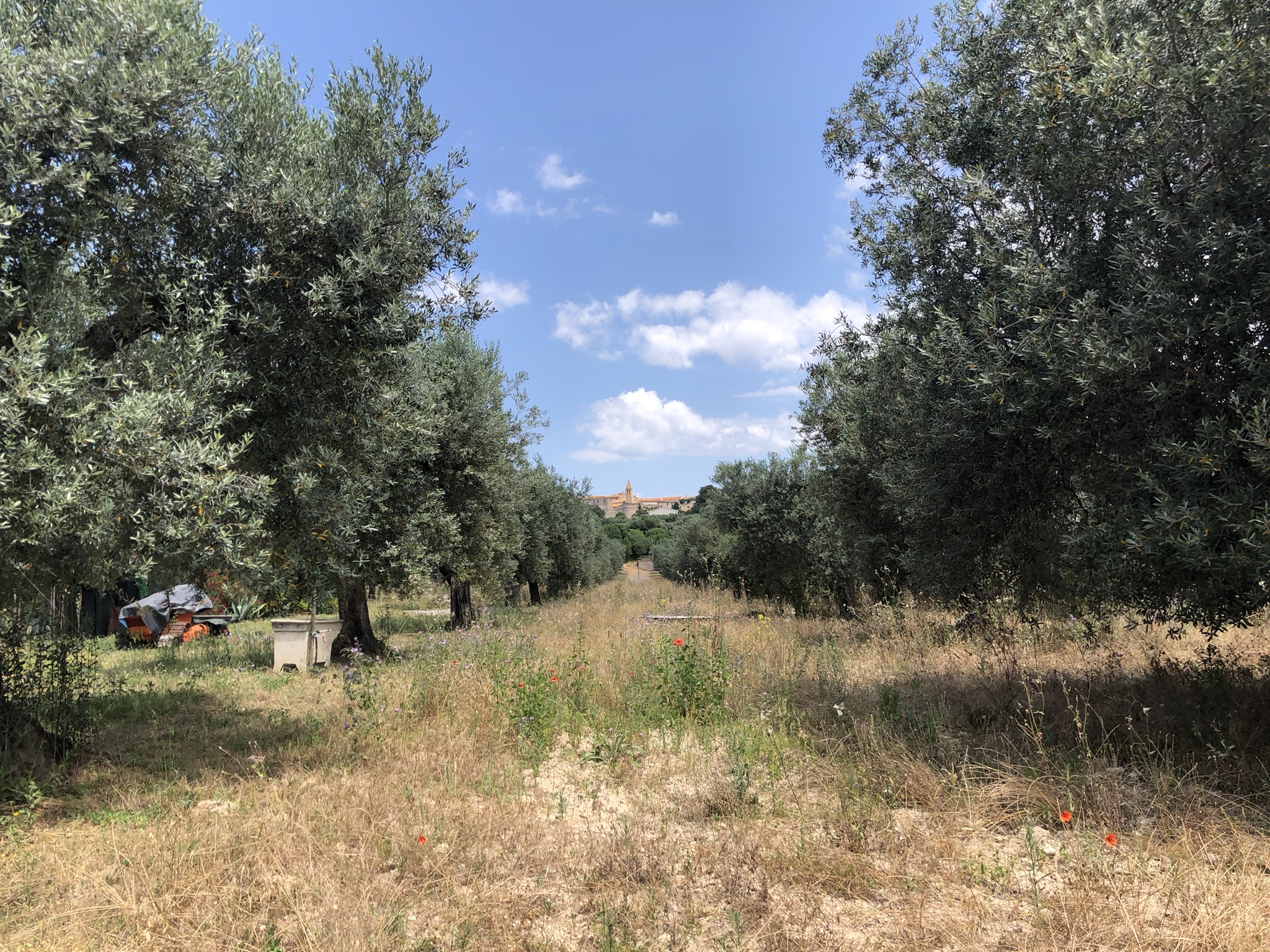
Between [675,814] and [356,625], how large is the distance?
11.6 metres

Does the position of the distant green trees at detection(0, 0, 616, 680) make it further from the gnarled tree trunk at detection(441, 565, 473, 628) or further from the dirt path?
the dirt path

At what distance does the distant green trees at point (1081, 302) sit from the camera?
4.90 m

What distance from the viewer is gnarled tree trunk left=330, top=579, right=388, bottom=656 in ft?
48.1

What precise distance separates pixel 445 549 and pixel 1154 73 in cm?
1347

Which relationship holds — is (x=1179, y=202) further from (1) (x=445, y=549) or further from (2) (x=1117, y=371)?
(1) (x=445, y=549)

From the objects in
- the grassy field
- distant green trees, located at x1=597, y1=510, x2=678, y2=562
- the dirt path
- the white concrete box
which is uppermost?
distant green trees, located at x1=597, y1=510, x2=678, y2=562

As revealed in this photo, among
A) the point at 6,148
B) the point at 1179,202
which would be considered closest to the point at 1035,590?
the point at 1179,202

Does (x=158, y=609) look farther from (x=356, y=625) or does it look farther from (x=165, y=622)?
(x=356, y=625)

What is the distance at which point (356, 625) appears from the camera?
14789 millimetres

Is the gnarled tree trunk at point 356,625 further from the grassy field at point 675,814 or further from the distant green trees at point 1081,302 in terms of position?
the distant green trees at point 1081,302

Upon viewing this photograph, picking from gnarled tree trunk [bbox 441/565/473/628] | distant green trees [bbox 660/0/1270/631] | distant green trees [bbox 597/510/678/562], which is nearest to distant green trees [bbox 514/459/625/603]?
gnarled tree trunk [bbox 441/565/473/628]

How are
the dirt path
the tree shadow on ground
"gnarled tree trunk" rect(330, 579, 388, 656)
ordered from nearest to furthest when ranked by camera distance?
the tree shadow on ground → "gnarled tree trunk" rect(330, 579, 388, 656) → the dirt path

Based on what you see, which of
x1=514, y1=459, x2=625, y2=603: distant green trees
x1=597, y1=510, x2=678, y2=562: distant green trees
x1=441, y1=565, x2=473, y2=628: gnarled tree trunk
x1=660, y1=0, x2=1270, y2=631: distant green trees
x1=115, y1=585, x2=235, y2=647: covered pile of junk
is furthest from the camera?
x1=597, y1=510, x2=678, y2=562: distant green trees

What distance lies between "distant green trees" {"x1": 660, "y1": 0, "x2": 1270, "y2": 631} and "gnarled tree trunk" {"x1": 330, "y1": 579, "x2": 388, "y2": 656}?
11.8 m
